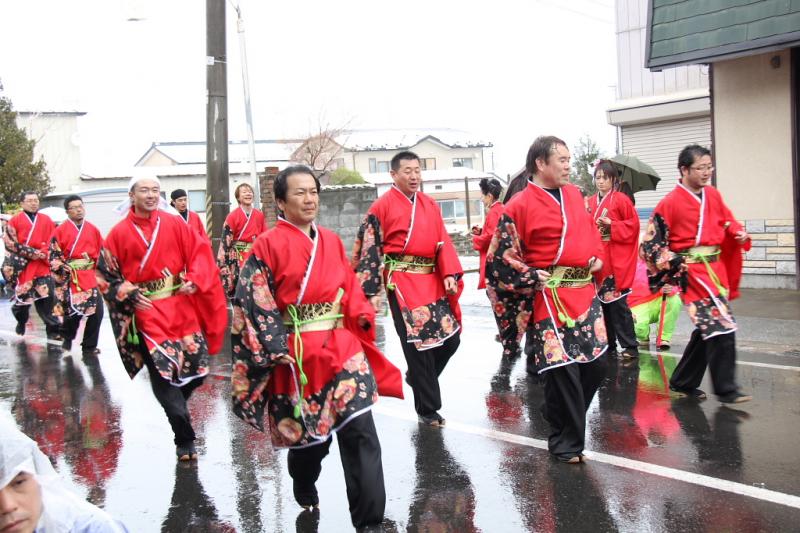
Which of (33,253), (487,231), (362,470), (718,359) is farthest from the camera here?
(33,253)

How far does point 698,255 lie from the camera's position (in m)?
6.76

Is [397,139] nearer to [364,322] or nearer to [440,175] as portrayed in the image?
[440,175]

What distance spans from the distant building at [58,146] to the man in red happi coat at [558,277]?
3961 cm

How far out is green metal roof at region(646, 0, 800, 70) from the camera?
10.3m

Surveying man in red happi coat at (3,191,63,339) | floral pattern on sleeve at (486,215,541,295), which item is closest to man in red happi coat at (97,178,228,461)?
floral pattern on sleeve at (486,215,541,295)

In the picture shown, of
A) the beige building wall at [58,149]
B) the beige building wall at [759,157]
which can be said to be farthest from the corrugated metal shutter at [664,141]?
the beige building wall at [58,149]

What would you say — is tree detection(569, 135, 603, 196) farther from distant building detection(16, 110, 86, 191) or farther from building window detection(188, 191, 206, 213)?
distant building detection(16, 110, 86, 191)

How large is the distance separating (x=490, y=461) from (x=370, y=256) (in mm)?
1884

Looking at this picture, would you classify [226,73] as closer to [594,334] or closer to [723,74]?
[723,74]

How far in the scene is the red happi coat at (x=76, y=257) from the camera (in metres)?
11.0

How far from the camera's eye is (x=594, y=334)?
5.49 metres

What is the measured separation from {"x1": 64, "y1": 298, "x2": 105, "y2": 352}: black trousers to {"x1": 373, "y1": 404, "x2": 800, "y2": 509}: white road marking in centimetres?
577

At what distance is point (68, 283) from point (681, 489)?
858 cm

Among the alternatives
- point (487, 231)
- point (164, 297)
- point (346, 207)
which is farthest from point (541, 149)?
point (346, 207)
